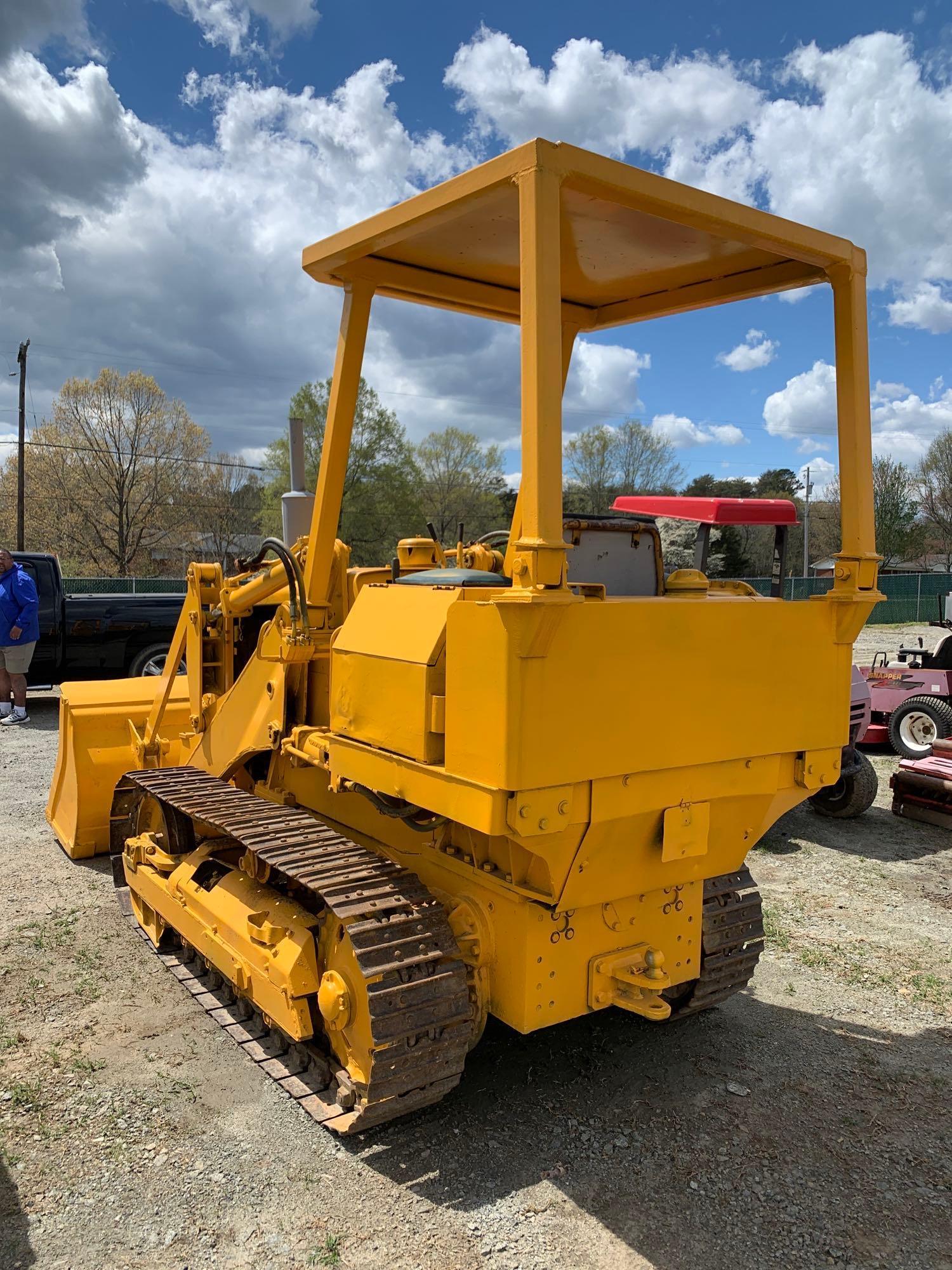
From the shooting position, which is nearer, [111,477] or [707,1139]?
[707,1139]

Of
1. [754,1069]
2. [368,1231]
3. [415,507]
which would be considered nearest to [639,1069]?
[754,1069]

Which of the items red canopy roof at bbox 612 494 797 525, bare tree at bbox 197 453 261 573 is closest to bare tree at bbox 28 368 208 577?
bare tree at bbox 197 453 261 573

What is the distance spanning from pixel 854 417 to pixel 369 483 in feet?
120

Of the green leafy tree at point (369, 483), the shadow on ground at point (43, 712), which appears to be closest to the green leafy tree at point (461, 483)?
the green leafy tree at point (369, 483)

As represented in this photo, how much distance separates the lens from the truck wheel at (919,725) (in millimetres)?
9703

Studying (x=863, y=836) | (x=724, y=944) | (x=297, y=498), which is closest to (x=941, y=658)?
(x=863, y=836)

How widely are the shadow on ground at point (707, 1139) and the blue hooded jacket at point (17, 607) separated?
9025 mm

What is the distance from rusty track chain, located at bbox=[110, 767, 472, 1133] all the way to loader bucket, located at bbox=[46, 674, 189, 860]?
229 centimetres

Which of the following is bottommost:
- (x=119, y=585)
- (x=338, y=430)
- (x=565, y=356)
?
(x=338, y=430)

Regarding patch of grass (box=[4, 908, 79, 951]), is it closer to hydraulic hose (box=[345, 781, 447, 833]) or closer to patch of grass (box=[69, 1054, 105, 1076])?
patch of grass (box=[69, 1054, 105, 1076])

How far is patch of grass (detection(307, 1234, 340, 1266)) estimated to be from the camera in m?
2.76

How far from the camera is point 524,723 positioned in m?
2.62

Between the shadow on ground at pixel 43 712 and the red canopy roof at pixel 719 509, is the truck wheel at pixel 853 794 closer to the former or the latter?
the red canopy roof at pixel 719 509

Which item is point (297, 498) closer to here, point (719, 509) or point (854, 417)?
point (854, 417)
